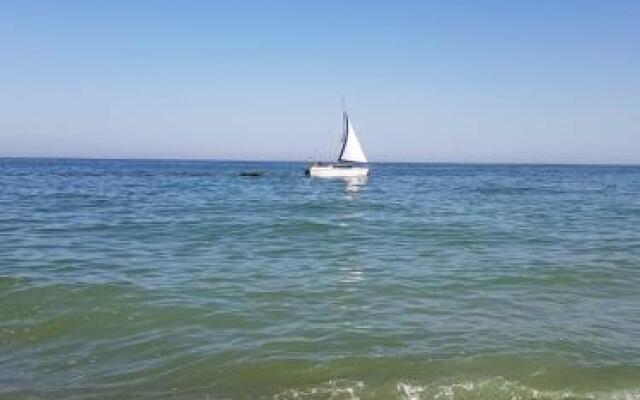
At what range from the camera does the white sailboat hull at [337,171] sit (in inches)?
3083

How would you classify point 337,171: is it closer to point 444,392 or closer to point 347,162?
point 347,162

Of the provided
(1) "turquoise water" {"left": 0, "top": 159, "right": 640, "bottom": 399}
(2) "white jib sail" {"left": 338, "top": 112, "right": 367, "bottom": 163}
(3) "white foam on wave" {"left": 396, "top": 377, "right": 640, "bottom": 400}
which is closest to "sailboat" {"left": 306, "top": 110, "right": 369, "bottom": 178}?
(2) "white jib sail" {"left": 338, "top": 112, "right": 367, "bottom": 163}

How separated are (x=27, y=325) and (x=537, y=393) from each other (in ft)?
25.0

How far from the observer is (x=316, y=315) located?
11.9m

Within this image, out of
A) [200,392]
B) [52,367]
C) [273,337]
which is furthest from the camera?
[273,337]

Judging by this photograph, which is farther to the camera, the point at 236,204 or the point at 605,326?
the point at 236,204

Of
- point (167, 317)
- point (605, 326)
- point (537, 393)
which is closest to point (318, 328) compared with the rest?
point (167, 317)

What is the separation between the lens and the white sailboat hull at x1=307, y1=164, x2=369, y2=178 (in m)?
78.3

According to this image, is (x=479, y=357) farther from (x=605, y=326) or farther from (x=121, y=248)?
(x=121, y=248)

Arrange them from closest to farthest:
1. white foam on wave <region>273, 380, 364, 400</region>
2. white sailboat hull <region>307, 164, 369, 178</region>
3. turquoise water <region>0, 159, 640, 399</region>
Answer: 1. white foam on wave <region>273, 380, 364, 400</region>
2. turquoise water <region>0, 159, 640, 399</region>
3. white sailboat hull <region>307, 164, 369, 178</region>

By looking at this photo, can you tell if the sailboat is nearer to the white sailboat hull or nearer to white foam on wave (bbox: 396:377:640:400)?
the white sailboat hull

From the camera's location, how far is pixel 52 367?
30.5 ft

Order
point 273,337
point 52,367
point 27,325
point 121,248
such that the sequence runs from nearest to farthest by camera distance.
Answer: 1. point 52,367
2. point 273,337
3. point 27,325
4. point 121,248

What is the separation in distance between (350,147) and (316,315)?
72068mm
